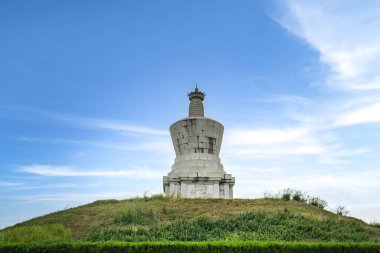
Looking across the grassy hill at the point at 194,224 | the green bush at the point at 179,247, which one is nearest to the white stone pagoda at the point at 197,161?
the grassy hill at the point at 194,224

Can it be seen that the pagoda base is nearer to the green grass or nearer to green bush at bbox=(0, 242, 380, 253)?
the green grass

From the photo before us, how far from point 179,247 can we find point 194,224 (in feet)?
15.9

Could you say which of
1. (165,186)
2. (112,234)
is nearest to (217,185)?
(165,186)

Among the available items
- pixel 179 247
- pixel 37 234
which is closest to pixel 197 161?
pixel 37 234

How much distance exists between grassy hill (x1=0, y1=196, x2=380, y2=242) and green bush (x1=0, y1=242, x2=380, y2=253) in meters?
2.13

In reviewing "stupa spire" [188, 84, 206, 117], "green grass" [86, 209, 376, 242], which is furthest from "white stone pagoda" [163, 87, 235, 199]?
"green grass" [86, 209, 376, 242]

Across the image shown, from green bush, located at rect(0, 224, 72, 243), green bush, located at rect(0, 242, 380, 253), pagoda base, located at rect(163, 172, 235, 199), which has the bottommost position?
green bush, located at rect(0, 242, 380, 253)

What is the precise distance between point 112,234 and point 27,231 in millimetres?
3195

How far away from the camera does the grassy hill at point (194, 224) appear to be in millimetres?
13734

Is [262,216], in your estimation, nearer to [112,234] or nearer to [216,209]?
[216,209]

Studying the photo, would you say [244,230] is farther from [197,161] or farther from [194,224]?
[197,161]

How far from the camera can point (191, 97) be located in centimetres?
2847

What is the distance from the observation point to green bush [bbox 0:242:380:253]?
34.3 feet

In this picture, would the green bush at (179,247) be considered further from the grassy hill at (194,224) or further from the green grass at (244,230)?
the green grass at (244,230)
